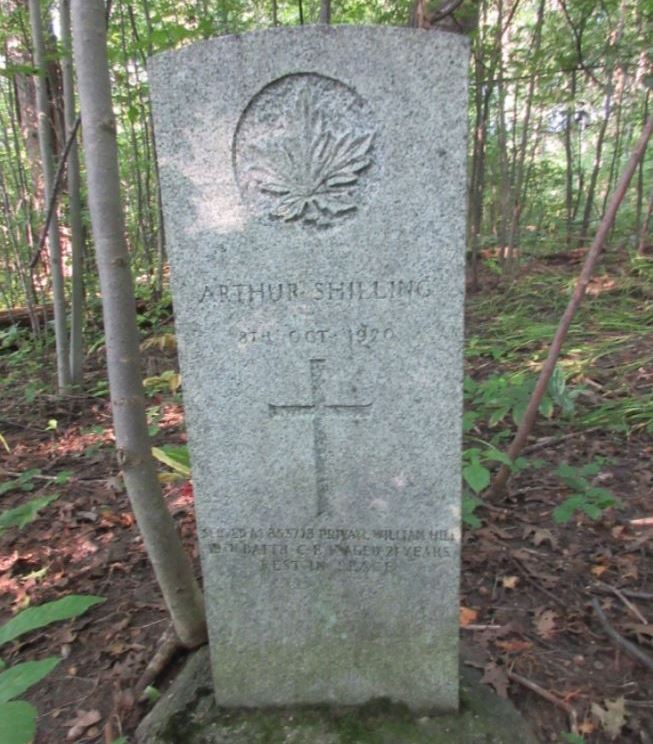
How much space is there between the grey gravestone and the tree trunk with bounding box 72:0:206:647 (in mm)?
280

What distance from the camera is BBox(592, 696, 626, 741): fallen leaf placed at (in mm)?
1972

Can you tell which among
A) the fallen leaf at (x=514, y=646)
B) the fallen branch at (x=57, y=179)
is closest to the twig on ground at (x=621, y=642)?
the fallen leaf at (x=514, y=646)

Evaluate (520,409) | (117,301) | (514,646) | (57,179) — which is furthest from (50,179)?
(514,646)

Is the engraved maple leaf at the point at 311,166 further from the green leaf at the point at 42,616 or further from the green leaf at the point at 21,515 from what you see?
the green leaf at the point at 21,515

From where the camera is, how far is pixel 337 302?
5.49ft

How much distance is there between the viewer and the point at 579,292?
2.69 metres

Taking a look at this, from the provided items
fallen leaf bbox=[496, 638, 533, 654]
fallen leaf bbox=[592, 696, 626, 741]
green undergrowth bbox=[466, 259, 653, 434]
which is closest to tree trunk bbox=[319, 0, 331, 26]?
green undergrowth bbox=[466, 259, 653, 434]

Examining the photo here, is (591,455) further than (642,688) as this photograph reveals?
Yes

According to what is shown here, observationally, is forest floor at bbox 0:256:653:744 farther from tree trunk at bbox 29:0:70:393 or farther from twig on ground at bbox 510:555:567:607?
tree trunk at bbox 29:0:70:393

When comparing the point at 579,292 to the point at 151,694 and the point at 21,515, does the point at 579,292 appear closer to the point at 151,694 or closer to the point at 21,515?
the point at 151,694

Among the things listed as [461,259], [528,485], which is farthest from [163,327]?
[461,259]

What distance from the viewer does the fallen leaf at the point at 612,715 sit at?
6.47 ft

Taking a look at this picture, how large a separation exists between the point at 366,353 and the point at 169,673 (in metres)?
1.54

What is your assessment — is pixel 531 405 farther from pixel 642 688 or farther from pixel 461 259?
pixel 461 259
